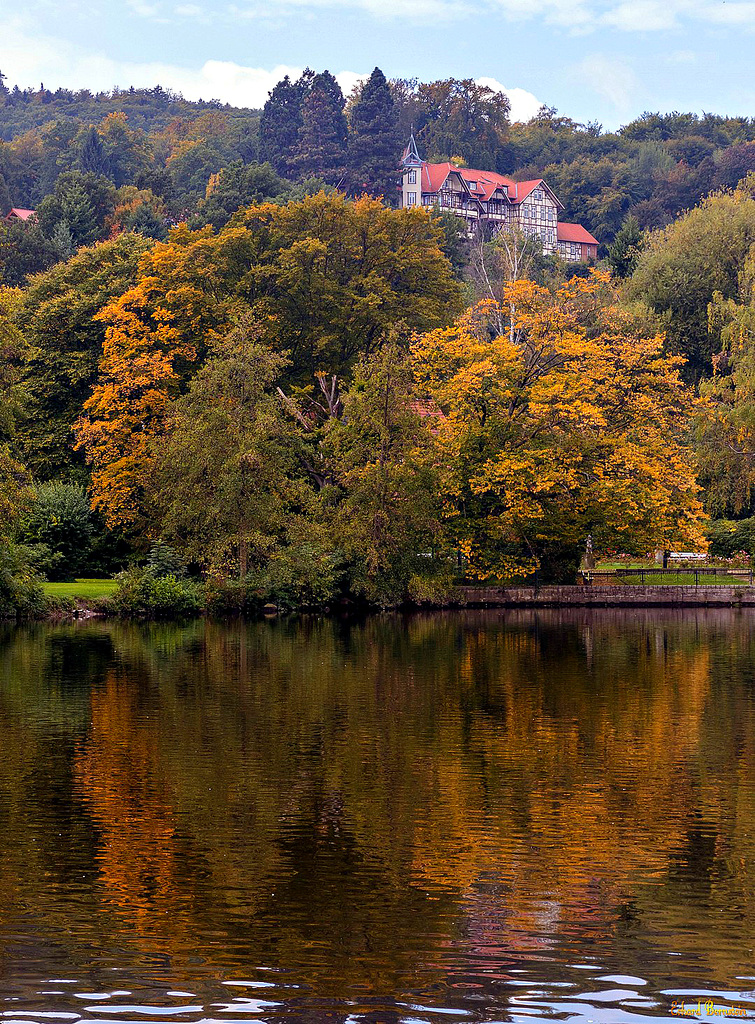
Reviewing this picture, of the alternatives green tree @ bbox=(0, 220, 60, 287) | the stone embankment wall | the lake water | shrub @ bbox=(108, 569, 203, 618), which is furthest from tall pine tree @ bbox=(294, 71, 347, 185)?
the lake water

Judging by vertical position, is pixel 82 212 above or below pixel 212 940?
above

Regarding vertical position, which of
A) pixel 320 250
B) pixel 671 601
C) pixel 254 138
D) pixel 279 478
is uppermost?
pixel 254 138

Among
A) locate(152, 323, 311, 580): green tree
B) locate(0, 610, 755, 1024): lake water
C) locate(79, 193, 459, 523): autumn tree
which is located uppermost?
locate(79, 193, 459, 523): autumn tree

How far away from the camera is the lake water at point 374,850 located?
1028 cm

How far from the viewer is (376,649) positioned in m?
38.1

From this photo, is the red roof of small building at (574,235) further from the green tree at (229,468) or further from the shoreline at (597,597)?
the green tree at (229,468)

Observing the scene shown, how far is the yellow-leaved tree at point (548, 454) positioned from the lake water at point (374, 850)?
28979mm

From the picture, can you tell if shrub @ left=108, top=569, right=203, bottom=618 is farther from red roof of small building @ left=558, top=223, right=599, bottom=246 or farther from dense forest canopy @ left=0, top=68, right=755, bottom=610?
red roof of small building @ left=558, top=223, right=599, bottom=246

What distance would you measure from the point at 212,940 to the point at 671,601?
5025 cm

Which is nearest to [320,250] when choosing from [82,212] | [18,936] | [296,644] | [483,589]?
[483,589]

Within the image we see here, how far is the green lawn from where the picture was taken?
5094 centimetres

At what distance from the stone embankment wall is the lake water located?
29.1 meters

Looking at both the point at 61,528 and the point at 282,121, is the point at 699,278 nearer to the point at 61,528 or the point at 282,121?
the point at 61,528

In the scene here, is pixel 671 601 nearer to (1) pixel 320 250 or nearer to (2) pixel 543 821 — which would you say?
(1) pixel 320 250
